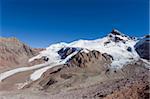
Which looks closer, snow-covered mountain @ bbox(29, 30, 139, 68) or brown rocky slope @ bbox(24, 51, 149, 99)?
brown rocky slope @ bbox(24, 51, 149, 99)

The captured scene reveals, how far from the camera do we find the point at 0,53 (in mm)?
134000

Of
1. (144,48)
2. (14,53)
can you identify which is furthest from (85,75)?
(14,53)

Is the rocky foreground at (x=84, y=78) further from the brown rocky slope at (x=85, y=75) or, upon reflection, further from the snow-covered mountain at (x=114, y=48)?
the snow-covered mountain at (x=114, y=48)

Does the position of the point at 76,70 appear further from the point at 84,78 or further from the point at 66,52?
the point at 66,52

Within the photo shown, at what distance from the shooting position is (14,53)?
141 metres

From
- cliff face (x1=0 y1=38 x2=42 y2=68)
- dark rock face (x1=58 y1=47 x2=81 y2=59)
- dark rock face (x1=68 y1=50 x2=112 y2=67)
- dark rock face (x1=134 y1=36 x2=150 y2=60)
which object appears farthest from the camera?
dark rock face (x1=58 y1=47 x2=81 y2=59)

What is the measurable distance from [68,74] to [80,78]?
7267 millimetres

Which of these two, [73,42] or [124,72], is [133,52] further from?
[73,42]

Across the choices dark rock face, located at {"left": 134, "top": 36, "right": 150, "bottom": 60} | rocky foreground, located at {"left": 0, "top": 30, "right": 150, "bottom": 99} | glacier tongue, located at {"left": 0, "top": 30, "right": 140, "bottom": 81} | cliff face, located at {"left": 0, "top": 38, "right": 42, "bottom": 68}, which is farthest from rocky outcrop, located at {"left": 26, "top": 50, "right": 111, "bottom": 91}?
cliff face, located at {"left": 0, "top": 38, "right": 42, "bottom": 68}

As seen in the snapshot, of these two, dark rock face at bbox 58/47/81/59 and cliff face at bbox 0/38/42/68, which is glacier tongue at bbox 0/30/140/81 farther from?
cliff face at bbox 0/38/42/68

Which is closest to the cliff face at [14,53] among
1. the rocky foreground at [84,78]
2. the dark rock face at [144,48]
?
the rocky foreground at [84,78]

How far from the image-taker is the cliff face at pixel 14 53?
131075 mm

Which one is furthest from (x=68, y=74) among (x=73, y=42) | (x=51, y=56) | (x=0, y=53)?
(x=73, y=42)

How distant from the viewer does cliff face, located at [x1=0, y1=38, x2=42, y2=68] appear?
Result: 430 feet
